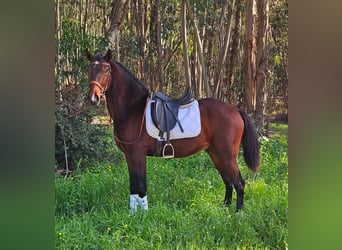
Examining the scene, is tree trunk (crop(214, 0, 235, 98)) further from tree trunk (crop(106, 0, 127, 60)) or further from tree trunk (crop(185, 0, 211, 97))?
tree trunk (crop(106, 0, 127, 60))

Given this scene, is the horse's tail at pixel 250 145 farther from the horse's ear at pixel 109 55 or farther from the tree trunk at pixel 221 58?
the horse's ear at pixel 109 55

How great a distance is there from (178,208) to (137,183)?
24cm

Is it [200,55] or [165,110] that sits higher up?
[200,55]

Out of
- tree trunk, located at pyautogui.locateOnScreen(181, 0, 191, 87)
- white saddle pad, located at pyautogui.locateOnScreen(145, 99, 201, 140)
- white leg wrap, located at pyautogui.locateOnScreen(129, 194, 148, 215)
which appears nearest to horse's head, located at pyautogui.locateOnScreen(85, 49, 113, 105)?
white saddle pad, located at pyautogui.locateOnScreen(145, 99, 201, 140)

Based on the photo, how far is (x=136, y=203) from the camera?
1.88 metres

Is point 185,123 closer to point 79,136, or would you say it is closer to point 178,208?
point 178,208

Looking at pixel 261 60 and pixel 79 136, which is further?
pixel 79 136

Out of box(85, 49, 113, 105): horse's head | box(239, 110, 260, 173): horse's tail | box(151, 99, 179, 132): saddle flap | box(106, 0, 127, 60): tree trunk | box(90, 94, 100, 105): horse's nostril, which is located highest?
box(106, 0, 127, 60): tree trunk

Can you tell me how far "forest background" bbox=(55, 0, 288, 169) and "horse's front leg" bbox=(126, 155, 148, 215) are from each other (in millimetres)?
154

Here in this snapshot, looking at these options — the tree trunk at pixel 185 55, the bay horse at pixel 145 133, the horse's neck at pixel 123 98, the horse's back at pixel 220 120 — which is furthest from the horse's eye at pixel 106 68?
the horse's back at pixel 220 120

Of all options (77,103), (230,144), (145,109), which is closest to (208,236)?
(230,144)

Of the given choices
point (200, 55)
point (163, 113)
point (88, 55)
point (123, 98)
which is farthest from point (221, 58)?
point (88, 55)

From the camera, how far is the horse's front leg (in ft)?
6.15
